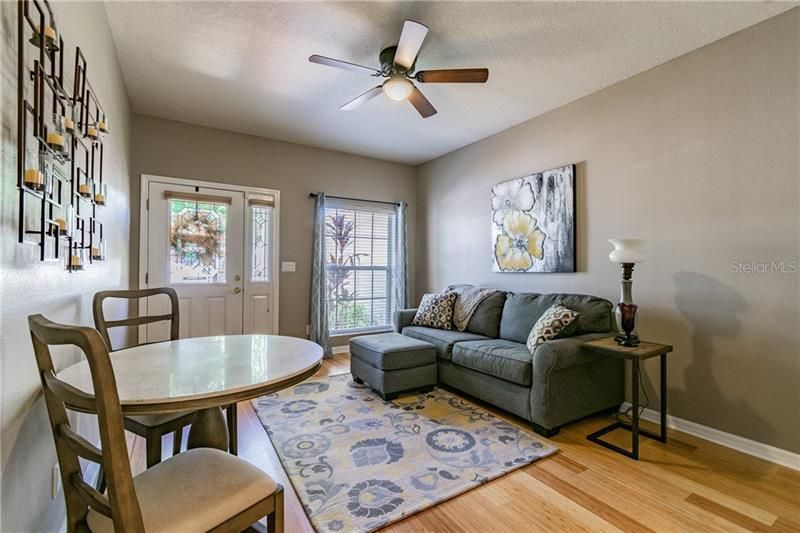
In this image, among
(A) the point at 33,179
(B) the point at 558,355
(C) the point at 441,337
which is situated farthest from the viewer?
(C) the point at 441,337

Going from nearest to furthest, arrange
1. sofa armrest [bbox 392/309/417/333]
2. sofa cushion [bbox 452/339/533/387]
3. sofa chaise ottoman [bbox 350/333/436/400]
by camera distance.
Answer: sofa cushion [bbox 452/339/533/387], sofa chaise ottoman [bbox 350/333/436/400], sofa armrest [bbox 392/309/417/333]

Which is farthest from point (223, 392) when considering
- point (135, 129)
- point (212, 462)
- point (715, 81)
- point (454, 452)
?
point (135, 129)

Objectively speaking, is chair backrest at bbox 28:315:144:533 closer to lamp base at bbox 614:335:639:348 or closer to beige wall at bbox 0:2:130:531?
beige wall at bbox 0:2:130:531

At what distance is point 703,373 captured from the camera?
2.52m

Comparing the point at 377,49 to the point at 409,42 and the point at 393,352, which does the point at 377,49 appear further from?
the point at 393,352

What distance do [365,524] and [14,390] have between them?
1.38 m

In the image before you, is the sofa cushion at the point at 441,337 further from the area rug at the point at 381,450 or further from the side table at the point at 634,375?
the side table at the point at 634,375

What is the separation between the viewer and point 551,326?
2.67 meters

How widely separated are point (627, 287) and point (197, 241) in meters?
4.08

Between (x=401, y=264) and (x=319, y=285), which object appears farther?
(x=401, y=264)

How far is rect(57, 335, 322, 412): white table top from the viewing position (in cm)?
108

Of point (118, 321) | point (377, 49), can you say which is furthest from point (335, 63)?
point (118, 321)

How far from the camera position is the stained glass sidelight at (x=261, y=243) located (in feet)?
14.0

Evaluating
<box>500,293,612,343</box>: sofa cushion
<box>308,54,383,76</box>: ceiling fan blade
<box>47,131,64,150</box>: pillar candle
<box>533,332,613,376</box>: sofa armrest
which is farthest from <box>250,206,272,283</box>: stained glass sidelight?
<box>533,332,613,376</box>: sofa armrest
